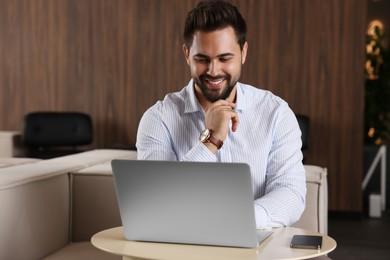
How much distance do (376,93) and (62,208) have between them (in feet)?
15.3

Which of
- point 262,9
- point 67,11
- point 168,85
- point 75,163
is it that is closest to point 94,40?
point 67,11

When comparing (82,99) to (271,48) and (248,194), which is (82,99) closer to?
(271,48)

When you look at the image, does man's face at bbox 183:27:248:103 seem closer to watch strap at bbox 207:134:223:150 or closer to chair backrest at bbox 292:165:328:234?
watch strap at bbox 207:134:223:150

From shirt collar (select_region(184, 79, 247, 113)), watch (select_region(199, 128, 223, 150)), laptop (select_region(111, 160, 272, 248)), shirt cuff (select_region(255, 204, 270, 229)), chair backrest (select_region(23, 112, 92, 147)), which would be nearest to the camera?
laptop (select_region(111, 160, 272, 248))

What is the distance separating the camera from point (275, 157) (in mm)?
2242

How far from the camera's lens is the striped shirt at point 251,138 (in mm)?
2203

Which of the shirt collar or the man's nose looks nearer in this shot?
the man's nose

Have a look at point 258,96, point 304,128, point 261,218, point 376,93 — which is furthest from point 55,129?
point 261,218

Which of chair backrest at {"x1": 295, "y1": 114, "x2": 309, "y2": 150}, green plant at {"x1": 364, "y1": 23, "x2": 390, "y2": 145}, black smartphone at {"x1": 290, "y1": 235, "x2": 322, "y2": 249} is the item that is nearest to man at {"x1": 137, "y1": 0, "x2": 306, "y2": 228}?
black smartphone at {"x1": 290, "y1": 235, "x2": 322, "y2": 249}

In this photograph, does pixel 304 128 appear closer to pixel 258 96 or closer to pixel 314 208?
pixel 314 208

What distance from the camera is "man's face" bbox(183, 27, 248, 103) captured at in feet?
7.04

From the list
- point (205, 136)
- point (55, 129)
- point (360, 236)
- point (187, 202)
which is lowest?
point (360, 236)

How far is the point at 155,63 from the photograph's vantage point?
6.10m

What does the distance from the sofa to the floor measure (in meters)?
1.85
